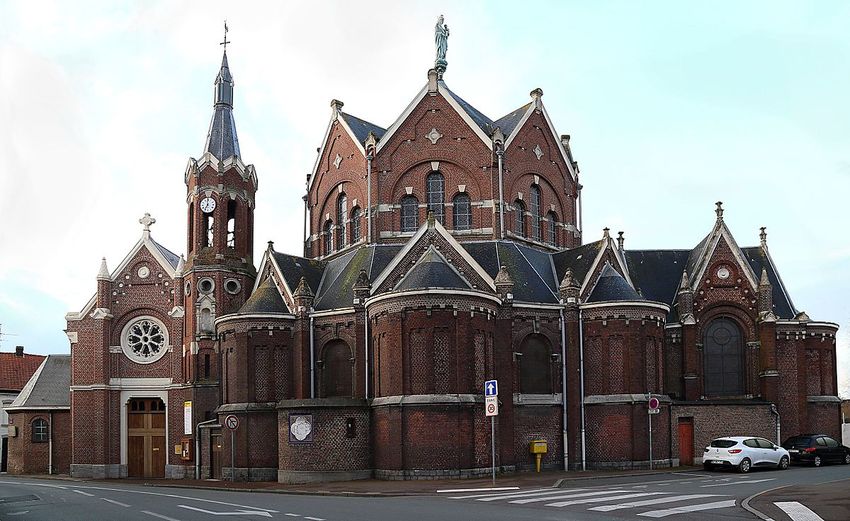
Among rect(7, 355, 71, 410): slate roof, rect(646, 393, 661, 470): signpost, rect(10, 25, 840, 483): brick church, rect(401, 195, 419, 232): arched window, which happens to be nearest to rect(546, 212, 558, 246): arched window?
rect(10, 25, 840, 483): brick church

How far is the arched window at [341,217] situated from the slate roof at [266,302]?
5175 mm

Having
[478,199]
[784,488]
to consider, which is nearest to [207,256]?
[478,199]

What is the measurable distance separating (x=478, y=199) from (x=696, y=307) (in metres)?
13.2

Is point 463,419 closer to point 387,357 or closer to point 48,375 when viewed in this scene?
point 387,357

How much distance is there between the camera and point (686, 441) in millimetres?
47656

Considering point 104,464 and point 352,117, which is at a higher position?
point 352,117

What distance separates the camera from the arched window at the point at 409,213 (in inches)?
2003

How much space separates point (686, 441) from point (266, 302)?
835 inches

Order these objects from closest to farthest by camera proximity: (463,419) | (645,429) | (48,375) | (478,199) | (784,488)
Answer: (784,488), (463,419), (645,429), (478,199), (48,375)

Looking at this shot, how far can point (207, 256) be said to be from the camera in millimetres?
55656

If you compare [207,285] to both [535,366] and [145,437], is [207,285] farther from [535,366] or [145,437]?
[535,366]

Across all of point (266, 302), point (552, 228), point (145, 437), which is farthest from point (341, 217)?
point (145, 437)

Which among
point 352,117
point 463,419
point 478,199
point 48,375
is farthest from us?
point 48,375

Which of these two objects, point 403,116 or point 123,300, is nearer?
point 403,116
